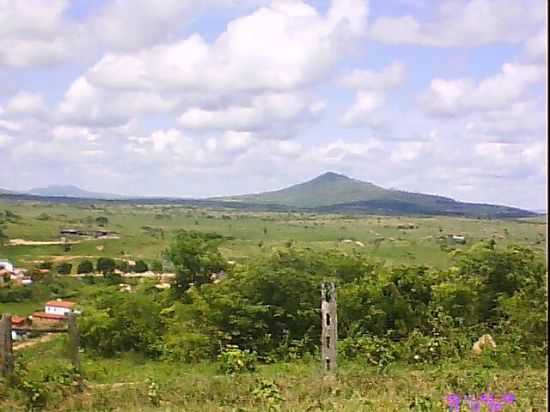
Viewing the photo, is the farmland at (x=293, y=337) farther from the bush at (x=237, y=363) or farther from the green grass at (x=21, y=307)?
the green grass at (x=21, y=307)

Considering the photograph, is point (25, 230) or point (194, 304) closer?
point (194, 304)

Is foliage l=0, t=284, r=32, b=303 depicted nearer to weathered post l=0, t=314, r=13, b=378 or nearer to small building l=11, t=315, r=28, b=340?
small building l=11, t=315, r=28, b=340

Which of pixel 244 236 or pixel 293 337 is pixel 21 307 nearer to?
pixel 293 337

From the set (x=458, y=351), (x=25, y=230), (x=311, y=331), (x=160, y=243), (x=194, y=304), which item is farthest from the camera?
(x=25, y=230)

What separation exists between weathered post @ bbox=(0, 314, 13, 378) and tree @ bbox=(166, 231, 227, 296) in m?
10.8

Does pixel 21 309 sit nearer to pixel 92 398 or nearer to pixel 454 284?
pixel 454 284

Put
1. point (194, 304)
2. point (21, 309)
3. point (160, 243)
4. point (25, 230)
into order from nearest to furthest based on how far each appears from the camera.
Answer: point (194, 304) < point (21, 309) < point (160, 243) < point (25, 230)

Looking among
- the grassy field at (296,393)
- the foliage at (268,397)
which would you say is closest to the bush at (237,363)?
the grassy field at (296,393)

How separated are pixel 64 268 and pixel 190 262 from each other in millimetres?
37004

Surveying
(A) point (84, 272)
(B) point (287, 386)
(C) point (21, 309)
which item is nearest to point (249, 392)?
(B) point (287, 386)

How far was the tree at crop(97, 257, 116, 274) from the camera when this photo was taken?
52969mm

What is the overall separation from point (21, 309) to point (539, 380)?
33.0 metres

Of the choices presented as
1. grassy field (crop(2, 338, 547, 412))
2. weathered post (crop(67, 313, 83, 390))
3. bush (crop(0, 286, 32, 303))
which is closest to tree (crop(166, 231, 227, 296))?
grassy field (crop(2, 338, 547, 412))

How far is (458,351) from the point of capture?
1260 cm
